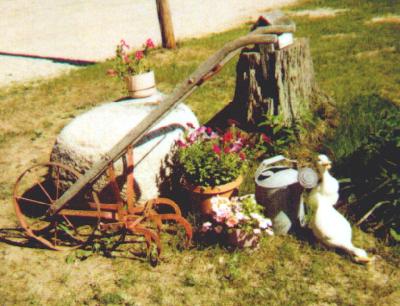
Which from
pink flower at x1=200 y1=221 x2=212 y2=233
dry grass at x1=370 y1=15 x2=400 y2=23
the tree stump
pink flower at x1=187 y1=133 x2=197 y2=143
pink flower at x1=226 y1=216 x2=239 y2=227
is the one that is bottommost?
pink flower at x1=200 y1=221 x2=212 y2=233

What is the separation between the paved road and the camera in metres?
11.8

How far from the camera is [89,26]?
14703 millimetres

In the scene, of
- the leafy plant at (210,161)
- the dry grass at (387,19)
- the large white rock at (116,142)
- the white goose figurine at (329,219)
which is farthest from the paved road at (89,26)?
the white goose figurine at (329,219)

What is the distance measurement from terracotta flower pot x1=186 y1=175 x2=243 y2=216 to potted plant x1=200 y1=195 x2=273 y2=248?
14 cm

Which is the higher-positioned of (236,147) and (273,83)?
(273,83)

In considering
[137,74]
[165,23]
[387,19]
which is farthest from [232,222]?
[387,19]

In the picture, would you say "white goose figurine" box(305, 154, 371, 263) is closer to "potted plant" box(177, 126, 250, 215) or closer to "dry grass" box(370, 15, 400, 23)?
"potted plant" box(177, 126, 250, 215)

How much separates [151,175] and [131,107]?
81 centimetres

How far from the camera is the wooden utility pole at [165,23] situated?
424 inches

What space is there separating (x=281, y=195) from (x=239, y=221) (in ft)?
1.57

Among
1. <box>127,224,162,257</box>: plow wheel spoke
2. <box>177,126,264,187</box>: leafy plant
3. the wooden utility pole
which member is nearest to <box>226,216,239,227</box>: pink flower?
<box>177,126,264,187</box>: leafy plant

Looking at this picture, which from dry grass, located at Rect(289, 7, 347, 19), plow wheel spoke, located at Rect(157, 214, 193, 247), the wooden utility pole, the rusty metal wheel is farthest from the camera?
dry grass, located at Rect(289, 7, 347, 19)

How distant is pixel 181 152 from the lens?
4418 mm

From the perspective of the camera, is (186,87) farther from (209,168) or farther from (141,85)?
(141,85)
